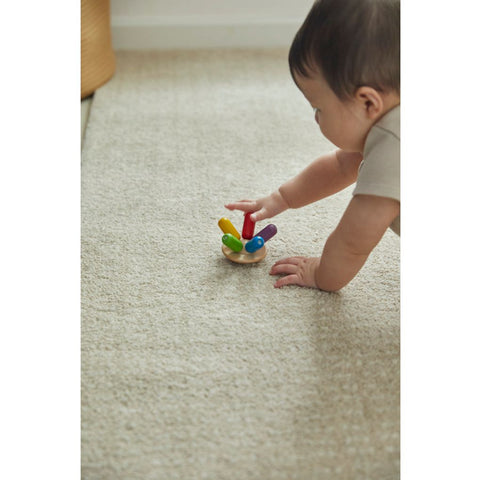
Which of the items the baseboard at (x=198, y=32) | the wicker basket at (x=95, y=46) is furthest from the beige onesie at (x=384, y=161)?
the baseboard at (x=198, y=32)

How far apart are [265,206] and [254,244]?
0.29ft

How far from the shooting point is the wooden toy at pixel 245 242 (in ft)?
3.03

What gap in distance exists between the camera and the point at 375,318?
838 mm

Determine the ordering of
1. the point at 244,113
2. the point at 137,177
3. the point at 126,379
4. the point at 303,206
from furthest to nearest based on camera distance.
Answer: the point at 244,113 < the point at 137,177 < the point at 303,206 < the point at 126,379

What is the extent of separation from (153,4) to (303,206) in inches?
41.5

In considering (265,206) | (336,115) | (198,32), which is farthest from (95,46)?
(336,115)

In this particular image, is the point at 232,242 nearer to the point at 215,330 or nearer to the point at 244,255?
the point at 244,255

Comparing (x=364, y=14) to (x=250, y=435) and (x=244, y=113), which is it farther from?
(x=244, y=113)

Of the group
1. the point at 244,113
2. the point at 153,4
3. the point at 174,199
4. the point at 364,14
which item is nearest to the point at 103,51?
the point at 153,4

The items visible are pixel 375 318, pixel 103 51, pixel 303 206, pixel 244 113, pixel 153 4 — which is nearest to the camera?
pixel 375 318

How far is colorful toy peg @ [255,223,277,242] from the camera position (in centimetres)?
95

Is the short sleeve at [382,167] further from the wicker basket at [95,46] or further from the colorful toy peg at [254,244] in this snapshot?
the wicker basket at [95,46]

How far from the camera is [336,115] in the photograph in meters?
0.79

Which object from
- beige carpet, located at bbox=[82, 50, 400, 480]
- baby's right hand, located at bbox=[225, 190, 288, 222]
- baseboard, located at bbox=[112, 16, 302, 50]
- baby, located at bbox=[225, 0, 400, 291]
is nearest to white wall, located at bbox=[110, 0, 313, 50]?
baseboard, located at bbox=[112, 16, 302, 50]
